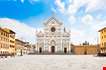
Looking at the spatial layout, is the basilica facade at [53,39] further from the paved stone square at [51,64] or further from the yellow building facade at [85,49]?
the paved stone square at [51,64]

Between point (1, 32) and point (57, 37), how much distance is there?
47.5 metres

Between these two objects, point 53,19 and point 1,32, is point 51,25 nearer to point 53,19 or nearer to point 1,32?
point 53,19

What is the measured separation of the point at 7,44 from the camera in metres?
82.5

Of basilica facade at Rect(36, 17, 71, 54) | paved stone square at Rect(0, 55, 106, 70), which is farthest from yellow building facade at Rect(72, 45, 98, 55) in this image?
paved stone square at Rect(0, 55, 106, 70)

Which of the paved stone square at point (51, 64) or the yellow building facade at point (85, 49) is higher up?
the yellow building facade at point (85, 49)

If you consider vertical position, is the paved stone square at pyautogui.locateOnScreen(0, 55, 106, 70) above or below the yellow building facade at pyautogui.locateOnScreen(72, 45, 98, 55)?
below

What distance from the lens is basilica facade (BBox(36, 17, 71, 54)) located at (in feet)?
375

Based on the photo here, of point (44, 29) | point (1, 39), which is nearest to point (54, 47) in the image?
point (44, 29)

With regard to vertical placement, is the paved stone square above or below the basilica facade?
below

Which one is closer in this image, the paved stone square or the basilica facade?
the paved stone square

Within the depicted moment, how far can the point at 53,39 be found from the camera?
115250mm

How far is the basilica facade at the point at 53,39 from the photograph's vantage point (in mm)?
114250

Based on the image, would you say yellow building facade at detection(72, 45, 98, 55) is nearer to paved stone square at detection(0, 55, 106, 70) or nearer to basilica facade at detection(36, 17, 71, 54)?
basilica facade at detection(36, 17, 71, 54)

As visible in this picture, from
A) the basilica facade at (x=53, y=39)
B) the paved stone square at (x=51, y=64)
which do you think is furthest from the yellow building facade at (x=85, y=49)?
the paved stone square at (x=51, y=64)
